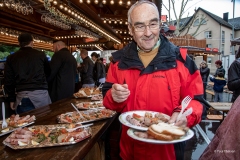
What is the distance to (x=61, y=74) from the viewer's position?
14.4ft

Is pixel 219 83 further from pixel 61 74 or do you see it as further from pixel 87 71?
pixel 61 74

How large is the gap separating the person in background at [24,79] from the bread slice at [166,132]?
2.72 metres

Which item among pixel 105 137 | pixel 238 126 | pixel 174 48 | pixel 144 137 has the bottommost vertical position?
pixel 105 137

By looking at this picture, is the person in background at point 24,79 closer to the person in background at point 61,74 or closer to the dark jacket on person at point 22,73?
the dark jacket on person at point 22,73

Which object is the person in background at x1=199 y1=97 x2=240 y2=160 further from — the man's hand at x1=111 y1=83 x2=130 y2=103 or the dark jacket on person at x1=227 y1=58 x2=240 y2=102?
the dark jacket on person at x1=227 y1=58 x2=240 y2=102

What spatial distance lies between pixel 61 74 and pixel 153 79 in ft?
10.4

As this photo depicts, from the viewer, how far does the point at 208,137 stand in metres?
4.40

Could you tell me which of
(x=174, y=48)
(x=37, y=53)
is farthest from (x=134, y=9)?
(x=37, y=53)

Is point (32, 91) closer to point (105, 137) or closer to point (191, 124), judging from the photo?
point (105, 137)

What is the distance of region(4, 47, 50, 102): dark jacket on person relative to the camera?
136 inches

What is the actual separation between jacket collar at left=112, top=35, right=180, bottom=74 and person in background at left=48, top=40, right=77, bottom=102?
2.82 metres

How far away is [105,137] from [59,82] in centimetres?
182

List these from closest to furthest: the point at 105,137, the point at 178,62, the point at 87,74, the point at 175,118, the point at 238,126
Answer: the point at 238,126 → the point at 175,118 → the point at 178,62 → the point at 105,137 → the point at 87,74

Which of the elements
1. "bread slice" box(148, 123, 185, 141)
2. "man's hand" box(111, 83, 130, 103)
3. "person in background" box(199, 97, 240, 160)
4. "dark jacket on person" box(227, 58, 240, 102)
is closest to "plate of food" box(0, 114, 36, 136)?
"man's hand" box(111, 83, 130, 103)
